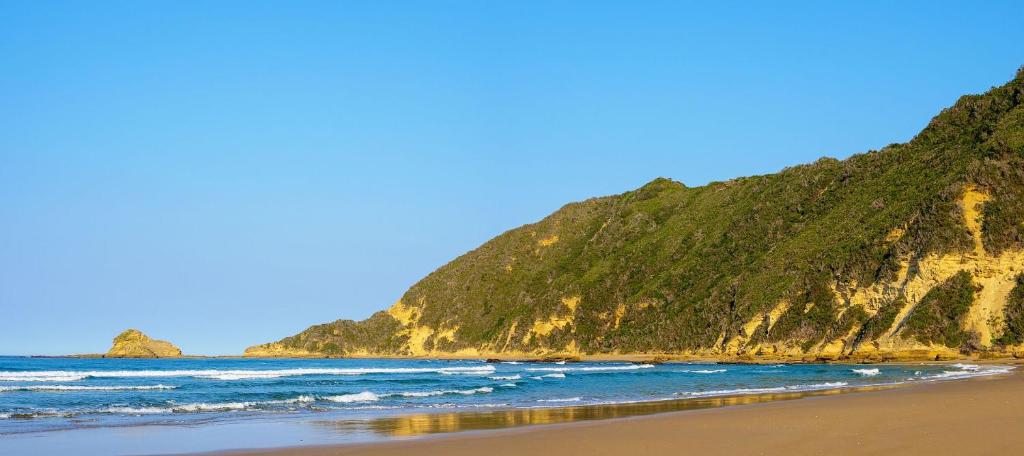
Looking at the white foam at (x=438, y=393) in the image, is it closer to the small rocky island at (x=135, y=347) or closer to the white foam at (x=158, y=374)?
the white foam at (x=158, y=374)

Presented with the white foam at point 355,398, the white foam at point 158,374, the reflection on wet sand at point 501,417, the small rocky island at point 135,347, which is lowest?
the reflection on wet sand at point 501,417

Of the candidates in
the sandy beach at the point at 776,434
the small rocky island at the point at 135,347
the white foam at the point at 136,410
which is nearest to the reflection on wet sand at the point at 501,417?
the sandy beach at the point at 776,434

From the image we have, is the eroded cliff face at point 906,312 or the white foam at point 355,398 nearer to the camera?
the white foam at point 355,398

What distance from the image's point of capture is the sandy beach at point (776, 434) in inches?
447

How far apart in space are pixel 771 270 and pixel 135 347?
10529cm

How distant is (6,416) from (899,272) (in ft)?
187

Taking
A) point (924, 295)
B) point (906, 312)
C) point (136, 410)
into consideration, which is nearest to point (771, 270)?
point (906, 312)

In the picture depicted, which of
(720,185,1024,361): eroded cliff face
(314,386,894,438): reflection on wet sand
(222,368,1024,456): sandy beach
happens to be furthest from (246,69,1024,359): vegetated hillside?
(222,368,1024,456): sandy beach

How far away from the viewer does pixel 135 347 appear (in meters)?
137

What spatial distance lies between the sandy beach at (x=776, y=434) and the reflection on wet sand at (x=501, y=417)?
4.25ft

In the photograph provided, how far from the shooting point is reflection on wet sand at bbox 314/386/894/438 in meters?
17.5

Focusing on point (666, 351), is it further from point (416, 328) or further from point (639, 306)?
point (416, 328)

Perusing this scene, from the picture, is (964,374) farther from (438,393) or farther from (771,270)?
(771,270)

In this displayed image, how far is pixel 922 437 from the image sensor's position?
11.8 metres
